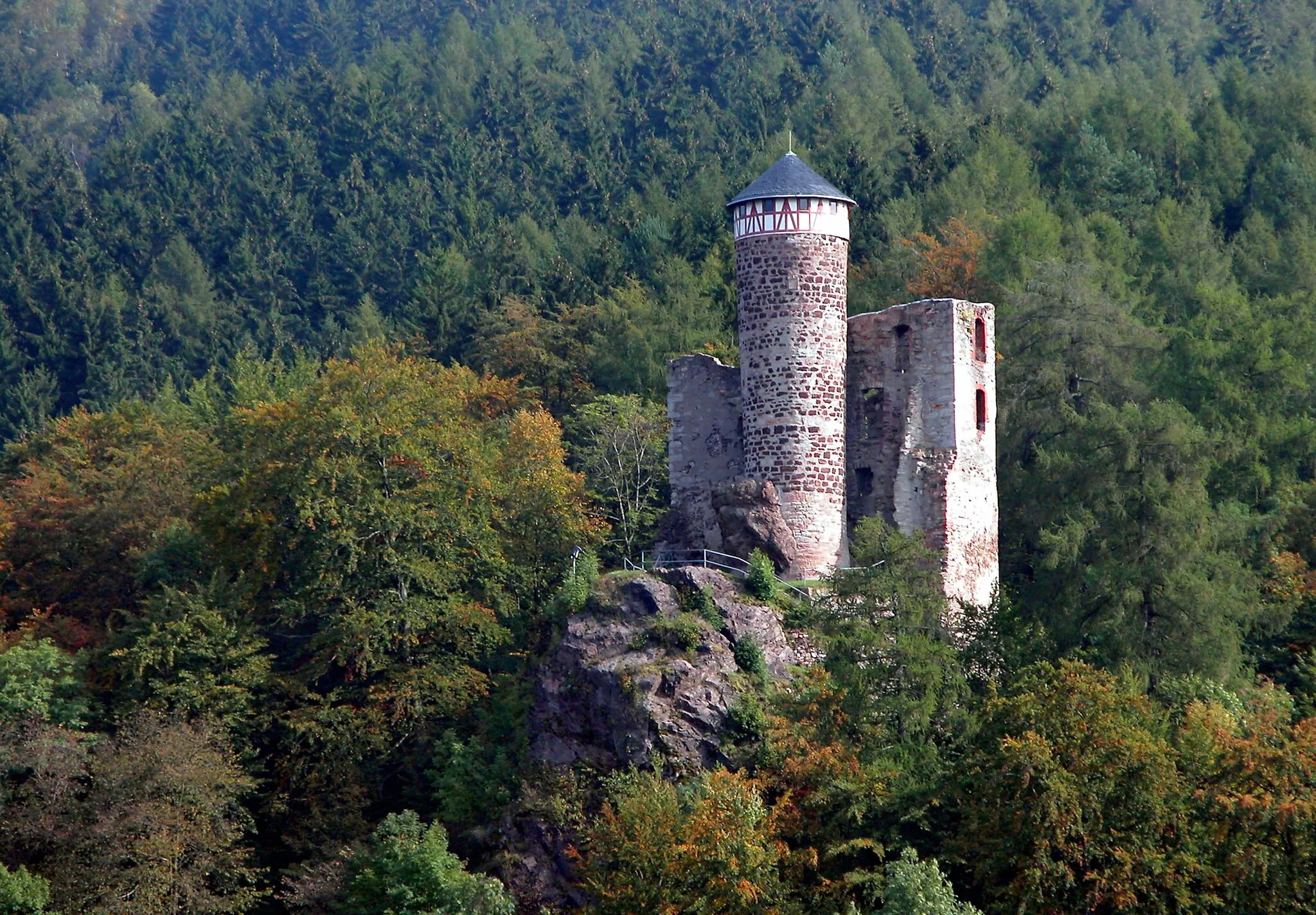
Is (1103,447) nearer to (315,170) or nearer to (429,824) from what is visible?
(429,824)

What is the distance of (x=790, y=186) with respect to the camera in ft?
133

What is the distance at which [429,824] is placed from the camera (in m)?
38.4

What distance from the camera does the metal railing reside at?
3888cm

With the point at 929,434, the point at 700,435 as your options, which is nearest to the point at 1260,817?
the point at 929,434

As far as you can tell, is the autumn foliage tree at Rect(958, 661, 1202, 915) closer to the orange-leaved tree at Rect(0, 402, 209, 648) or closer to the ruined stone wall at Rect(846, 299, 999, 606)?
the ruined stone wall at Rect(846, 299, 999, 606)

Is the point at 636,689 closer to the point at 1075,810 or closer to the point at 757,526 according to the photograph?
the point at 757,526

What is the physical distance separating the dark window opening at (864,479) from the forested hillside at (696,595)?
2.50 meters

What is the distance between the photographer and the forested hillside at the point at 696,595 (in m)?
32.9

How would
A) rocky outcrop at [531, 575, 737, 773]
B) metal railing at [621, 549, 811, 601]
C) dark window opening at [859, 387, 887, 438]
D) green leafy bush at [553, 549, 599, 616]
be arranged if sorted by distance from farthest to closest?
dark window opening at [859, 387, 887, 438] < metal railing at [621, 549, 811, 601] < green leafy bush at [553, 549, 599, 616] < rocky outcrop at [531, 575, 737, 773]

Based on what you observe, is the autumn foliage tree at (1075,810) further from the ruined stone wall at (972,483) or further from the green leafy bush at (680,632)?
the ruined stone wall at (972,483)

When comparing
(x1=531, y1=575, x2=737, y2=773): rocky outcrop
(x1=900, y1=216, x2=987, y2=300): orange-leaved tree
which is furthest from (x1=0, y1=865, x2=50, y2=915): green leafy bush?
(x1=900, y1=216, x2=987, y2=300): orange-leaved tree

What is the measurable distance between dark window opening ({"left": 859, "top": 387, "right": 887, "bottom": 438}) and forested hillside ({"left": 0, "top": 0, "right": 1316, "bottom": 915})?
318cm

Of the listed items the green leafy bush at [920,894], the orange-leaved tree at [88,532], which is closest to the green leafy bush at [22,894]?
the orange-leaved tree at [88,532]

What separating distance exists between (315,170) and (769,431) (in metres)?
58.5
